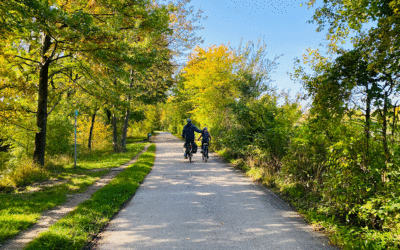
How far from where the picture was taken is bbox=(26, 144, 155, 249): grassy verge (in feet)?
13.3

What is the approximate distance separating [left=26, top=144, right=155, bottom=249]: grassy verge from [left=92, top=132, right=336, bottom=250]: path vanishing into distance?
0.78ft

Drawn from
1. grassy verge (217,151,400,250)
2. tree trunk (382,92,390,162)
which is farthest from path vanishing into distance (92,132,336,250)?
tree trunk (382,92,390,162)

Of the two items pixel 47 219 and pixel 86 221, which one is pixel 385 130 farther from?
pixel 47 219

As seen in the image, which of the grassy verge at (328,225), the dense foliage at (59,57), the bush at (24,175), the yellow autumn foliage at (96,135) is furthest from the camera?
the yellow autumn foliage at (96,135)

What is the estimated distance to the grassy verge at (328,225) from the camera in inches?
138

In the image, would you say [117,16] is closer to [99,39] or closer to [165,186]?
[99,39]

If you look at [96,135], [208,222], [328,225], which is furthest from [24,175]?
[96,135]

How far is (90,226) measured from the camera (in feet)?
15.6

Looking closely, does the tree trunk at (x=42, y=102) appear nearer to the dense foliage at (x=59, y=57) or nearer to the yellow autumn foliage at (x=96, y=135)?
the dense foliage at (x=59, y=57)

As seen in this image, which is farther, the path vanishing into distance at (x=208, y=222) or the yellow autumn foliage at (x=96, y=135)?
the yellow autumn foliage at (x=96, y=135)

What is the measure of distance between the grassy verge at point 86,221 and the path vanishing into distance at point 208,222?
0.24 meters

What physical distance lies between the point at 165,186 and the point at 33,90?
739cm

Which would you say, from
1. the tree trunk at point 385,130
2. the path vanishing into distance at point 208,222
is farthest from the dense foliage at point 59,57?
the tree trunk at point 385,130

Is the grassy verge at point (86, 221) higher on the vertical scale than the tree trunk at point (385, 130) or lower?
lower
